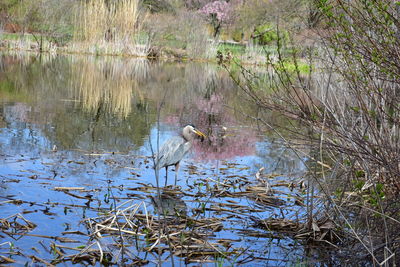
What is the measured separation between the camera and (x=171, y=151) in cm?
708

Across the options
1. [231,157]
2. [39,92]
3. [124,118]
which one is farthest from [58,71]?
[231,157]

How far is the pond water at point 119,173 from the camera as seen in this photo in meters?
4.98

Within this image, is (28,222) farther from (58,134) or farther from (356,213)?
(58,134)

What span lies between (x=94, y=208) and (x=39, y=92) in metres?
10.4

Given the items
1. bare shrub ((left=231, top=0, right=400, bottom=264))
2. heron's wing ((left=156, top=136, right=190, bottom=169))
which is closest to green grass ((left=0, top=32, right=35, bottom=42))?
heron's wing ((left=156, top=136, right=190, bottom=169))

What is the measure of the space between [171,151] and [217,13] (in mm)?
41351

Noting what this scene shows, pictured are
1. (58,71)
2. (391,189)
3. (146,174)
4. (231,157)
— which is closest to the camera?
(391,189)

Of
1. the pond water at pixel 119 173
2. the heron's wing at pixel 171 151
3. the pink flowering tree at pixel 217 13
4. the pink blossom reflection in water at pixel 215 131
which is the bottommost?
the pink blossom reflection in water at pixel 215 131

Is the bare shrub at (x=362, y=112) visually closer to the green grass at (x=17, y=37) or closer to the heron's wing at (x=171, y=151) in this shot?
the heron's wing at (x=171, y=151)

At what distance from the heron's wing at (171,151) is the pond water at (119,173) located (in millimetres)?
312

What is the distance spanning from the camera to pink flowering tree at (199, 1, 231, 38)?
1839 inches

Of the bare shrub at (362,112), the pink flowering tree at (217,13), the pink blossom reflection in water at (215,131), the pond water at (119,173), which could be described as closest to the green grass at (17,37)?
the pink flowering tree at (217,13)

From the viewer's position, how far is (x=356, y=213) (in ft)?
19.1

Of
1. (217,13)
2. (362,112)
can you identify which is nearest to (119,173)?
(362,112)
